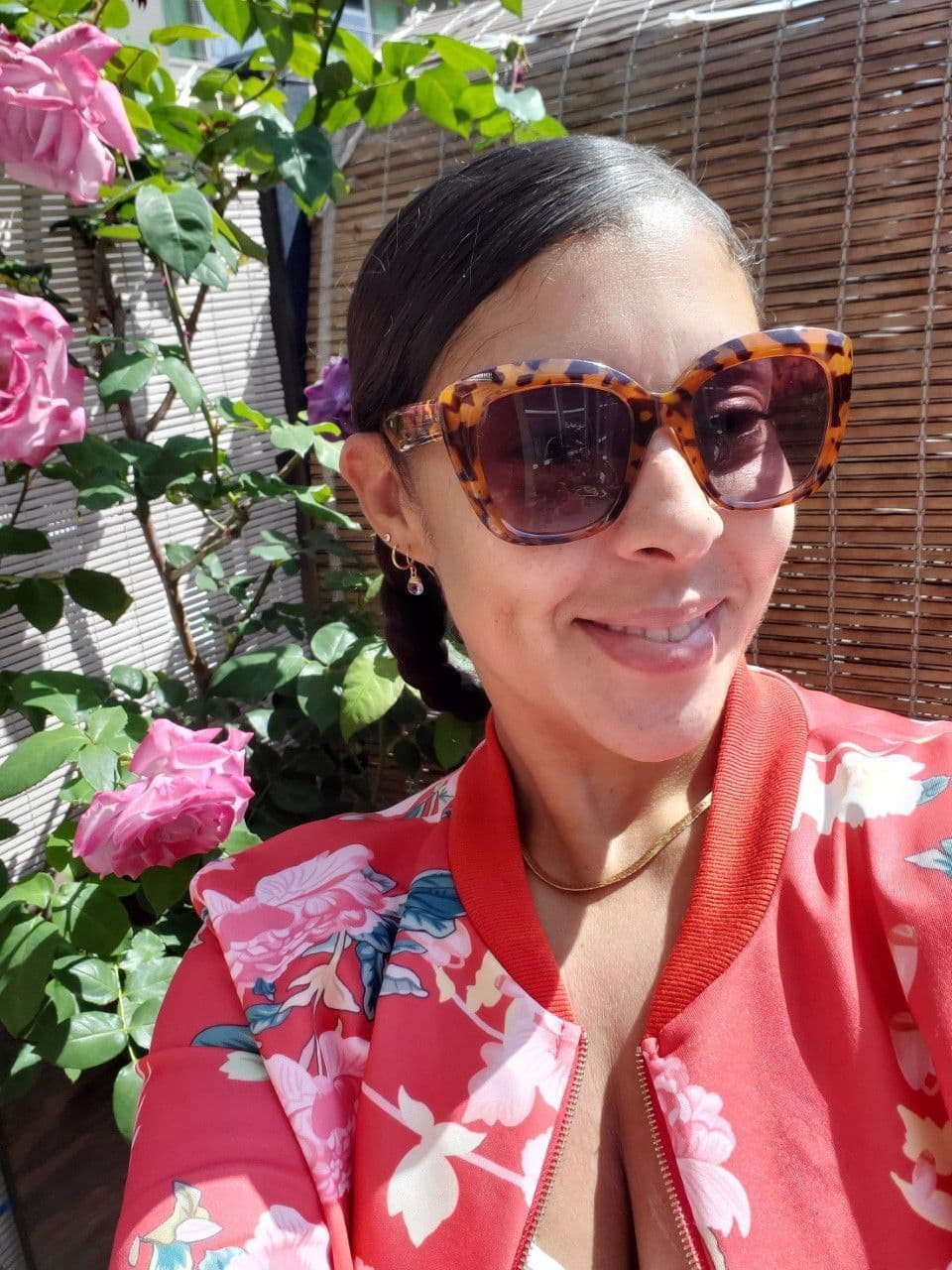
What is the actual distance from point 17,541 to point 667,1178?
135 centimetres

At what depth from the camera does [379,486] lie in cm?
110

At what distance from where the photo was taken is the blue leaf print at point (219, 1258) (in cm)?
79

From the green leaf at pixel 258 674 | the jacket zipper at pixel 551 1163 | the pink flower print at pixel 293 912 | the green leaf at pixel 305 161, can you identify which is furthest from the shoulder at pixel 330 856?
the green leaf at pixel 305 161

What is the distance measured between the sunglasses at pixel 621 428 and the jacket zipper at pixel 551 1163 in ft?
1.48

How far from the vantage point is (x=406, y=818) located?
3.90 feet

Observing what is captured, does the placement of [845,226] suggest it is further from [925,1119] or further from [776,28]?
[925,1119]

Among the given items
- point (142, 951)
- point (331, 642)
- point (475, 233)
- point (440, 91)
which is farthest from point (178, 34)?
point (142, 951)

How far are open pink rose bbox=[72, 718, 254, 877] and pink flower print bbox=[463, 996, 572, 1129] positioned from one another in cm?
53

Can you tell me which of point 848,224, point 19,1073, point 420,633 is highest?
point 848,224

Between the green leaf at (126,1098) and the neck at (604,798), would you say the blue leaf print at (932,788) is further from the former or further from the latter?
the green leaf at (126,1098)

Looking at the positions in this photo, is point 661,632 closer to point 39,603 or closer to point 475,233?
point 475,233

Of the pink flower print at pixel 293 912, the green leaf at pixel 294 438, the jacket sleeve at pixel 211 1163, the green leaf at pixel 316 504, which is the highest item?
the green leaf at pixel 294 438

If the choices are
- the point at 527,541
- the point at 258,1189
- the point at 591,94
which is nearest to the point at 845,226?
the point at 591,94

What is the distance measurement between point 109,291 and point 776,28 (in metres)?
1.25
